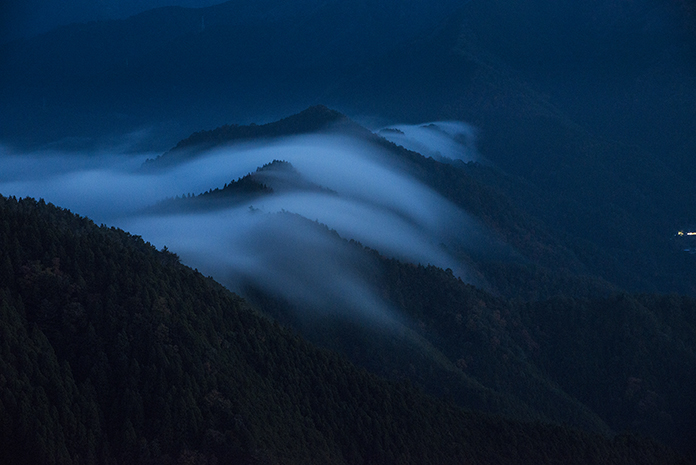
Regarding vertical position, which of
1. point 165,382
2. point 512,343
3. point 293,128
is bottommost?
point 165,382

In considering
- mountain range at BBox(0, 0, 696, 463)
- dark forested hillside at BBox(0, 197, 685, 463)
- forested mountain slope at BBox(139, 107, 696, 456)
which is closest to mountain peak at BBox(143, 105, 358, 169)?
mountain range at BBox(0, 0, 696, 463)

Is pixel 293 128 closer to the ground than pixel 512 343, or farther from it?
farther from it

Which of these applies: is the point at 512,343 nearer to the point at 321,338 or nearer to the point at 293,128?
the point at 321,338

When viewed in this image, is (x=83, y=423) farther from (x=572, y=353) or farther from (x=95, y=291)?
(x=572, y=353)

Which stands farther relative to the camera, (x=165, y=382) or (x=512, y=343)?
(x=512, y=343)

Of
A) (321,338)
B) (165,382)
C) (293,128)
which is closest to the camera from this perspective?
(165,382)

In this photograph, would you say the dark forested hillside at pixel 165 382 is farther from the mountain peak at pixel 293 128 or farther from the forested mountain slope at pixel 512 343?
the mountain peak at pixel 293 128

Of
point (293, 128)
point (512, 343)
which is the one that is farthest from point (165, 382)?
point (293, 128)

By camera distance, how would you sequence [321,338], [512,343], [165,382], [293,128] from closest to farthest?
[165,382] → [321,338] → [512,343] → [293,128]

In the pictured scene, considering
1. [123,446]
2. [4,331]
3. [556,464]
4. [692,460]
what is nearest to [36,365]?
[4,331]
